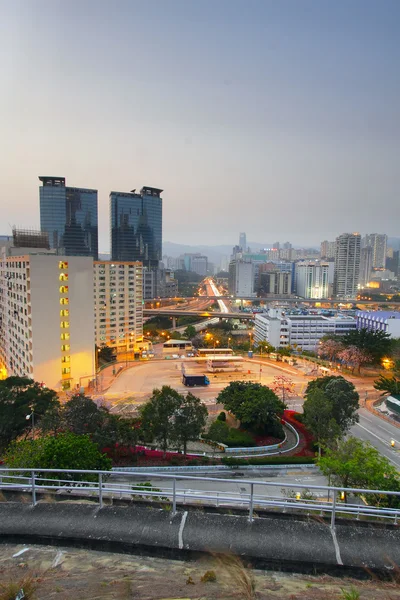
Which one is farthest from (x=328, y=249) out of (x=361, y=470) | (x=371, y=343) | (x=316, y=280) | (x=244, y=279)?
(x=361, y=470)

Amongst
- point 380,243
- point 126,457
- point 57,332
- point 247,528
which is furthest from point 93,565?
point 380,243

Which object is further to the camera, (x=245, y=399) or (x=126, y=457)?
(x=245, y=399)

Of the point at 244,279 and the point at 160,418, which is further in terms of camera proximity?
the point at 244,279

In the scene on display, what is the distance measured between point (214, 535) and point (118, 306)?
27008 mm

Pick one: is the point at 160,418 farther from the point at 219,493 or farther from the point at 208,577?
the point at 208,577

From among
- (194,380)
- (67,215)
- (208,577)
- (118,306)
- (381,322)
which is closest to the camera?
(208,577)

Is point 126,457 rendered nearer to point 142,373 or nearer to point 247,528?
point 247,528

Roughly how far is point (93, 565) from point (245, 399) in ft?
34.0

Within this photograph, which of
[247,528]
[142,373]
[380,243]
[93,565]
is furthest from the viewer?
[380,243]

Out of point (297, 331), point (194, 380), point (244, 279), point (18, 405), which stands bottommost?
point (194, 380)

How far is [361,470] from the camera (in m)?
6.80

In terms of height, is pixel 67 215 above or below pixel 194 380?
above

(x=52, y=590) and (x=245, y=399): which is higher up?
(x=52, y=590)

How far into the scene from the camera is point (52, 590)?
237cm
